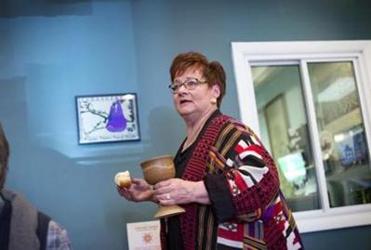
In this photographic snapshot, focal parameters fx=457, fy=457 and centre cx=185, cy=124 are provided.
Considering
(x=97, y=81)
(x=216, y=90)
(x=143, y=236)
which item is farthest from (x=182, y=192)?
(x=97, y=81)

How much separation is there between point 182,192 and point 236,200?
0.16 meters

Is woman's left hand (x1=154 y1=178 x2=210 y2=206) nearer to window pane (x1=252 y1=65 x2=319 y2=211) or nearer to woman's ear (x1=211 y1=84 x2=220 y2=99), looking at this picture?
woman's ear (x1=211 y1=84 x2=220 y2=99)

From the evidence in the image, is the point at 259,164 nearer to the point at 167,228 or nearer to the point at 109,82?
the point at 167,228

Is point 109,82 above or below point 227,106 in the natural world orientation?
above

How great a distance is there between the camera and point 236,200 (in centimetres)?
133

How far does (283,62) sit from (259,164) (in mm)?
1141

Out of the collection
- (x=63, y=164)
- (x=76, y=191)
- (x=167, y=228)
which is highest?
(x=63, y=164)

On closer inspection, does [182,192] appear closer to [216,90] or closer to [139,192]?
[139,192]

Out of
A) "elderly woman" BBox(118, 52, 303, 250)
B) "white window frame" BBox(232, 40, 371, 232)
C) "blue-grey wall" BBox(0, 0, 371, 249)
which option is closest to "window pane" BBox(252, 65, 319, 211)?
"white window frame" BBox(232, 40, 371, 232)

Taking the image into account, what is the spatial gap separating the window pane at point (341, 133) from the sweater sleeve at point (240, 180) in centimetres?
109

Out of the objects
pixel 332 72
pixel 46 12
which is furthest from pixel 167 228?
pixel 332 72

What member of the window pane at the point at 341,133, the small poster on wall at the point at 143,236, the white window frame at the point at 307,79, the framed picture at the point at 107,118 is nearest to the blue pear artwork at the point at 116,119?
the framed picture at the point at 107,118

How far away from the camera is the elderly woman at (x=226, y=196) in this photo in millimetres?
1345

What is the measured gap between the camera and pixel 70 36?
2.11 meters
